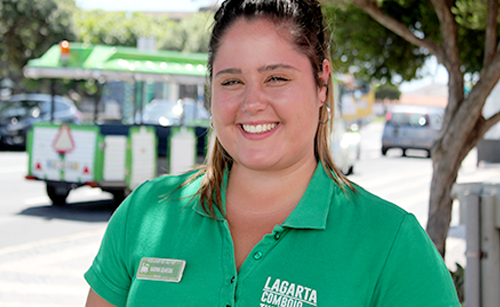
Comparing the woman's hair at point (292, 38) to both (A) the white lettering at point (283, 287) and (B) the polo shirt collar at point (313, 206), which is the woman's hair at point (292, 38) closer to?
(B) the polo shirt collar at point (313, 206)

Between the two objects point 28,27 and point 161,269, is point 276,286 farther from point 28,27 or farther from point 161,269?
point 28,27

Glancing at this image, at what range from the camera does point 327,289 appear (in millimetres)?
1500

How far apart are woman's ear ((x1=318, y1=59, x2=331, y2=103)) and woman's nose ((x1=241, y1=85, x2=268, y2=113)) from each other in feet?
0.73

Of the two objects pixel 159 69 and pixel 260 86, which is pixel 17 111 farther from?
pixel 260 86

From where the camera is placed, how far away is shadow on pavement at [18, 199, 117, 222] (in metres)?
8.75

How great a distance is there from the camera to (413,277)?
1.47 m

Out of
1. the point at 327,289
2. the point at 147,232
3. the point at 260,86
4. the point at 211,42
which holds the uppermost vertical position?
the point at 211,42

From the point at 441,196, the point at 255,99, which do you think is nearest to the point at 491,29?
the point at 441,196

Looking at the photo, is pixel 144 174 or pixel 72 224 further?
pixel 144 174

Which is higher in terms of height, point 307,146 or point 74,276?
point 307,146

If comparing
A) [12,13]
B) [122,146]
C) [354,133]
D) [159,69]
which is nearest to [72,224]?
[122,146]

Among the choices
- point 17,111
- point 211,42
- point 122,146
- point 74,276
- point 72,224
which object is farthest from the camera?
point 17,111

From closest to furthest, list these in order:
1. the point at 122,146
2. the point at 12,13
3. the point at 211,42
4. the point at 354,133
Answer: the point at 211,42 < the point at 122,146 < the point at 354,133 < the point at 12,13

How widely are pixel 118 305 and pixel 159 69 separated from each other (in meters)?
8.64
